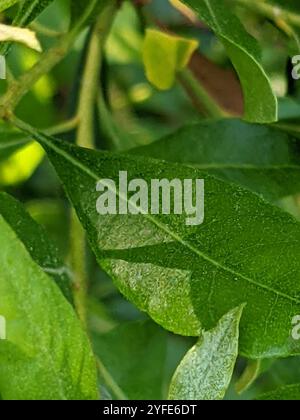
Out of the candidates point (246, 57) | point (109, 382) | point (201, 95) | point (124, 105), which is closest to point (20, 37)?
point (246, 57)

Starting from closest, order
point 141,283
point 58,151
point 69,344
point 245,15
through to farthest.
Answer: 1. point 69,344
2. point 141,283
3. point 58,151
4. point 245,15

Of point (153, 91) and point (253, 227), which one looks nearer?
point (253, 227)

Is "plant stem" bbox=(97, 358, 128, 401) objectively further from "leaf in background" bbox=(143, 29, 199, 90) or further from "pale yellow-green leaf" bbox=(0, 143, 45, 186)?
"pale yellow-green leaf" bbox=(0, 143, 45, 186)

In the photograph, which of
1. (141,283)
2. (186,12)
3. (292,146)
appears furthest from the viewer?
(186,12)

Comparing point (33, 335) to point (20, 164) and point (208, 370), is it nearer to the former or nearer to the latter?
point (208, 370)

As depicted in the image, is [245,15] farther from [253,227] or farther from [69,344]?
[69,344]

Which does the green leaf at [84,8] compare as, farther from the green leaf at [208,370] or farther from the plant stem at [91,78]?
the green leaf at [208,370]

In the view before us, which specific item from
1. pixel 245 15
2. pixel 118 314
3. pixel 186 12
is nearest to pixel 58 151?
pixel 186 12
